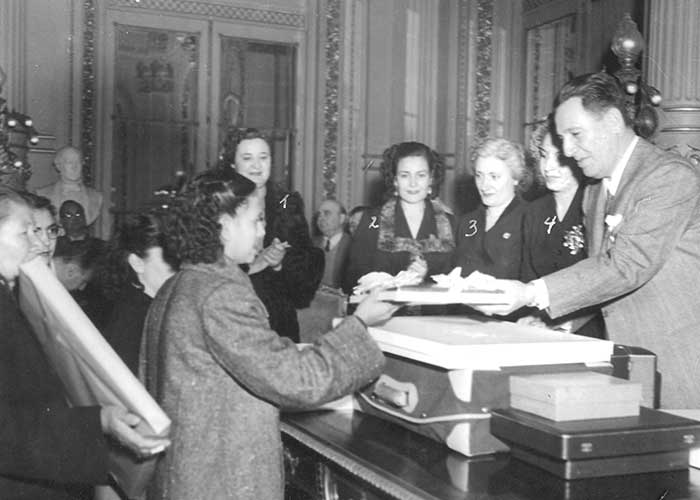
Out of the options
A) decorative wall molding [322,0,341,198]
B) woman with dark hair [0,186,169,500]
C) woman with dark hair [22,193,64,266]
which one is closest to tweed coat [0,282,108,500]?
woman with dark hair [0,186,169,500]

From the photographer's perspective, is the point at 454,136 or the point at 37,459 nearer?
the point at 37,459

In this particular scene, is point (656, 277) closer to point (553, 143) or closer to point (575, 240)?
point (575, 240)

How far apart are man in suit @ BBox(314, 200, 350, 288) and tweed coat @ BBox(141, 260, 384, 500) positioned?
5.14 metres

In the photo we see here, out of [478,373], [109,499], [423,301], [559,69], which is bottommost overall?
[109,499]

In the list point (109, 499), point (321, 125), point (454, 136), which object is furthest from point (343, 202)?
point (109, 499)

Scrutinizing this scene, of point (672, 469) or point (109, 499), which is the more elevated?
point (672, 469)

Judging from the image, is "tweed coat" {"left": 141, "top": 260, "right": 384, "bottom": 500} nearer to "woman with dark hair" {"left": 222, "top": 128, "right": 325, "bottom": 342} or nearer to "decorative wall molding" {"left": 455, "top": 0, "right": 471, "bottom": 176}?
"woman with dark hair" {"left": 222, "top": 128, "right": 325, "bottom": 342}

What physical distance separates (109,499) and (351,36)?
7.25 m

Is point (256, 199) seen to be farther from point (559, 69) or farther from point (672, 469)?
point (559, 69)

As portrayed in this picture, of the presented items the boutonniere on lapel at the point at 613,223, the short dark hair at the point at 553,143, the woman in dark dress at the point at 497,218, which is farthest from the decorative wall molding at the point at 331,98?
the boutonniere on lapel at the point at 613,223

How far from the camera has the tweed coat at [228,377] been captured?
1.87 metres

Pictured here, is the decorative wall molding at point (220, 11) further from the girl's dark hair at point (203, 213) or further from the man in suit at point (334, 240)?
the girl's dark hair at point (203, 213)

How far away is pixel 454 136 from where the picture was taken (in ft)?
30.7

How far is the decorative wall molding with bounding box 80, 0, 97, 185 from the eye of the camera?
331 inches
